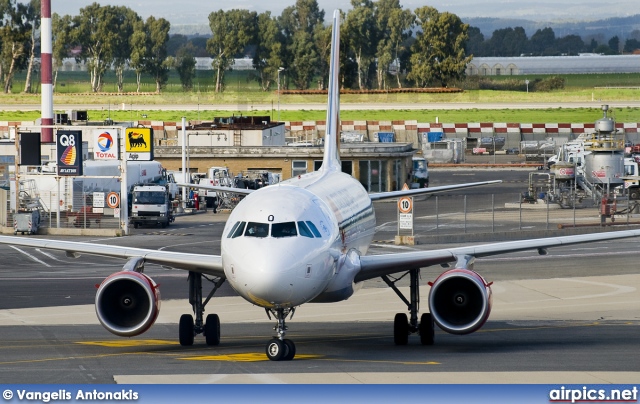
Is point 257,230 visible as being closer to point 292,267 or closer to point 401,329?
point 292,267

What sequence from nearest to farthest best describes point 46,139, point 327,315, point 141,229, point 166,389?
point 166,389 → point 327,315 → point 141,229 → point 46,139

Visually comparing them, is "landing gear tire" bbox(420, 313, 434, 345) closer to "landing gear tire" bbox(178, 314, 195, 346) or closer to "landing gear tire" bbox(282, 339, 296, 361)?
"landing gear tire" bbox(282, 339, 296, 361)

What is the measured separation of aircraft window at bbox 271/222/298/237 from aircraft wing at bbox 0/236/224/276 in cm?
281

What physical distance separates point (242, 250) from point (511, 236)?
1535 inches

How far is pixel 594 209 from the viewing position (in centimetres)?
7450

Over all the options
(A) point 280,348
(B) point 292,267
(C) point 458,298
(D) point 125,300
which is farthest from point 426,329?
(D) point 125,300

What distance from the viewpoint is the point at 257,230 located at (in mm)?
23703

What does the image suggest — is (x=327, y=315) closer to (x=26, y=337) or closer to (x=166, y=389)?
(x=26, y=337)

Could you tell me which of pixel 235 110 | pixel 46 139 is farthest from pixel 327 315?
pixel 235 110

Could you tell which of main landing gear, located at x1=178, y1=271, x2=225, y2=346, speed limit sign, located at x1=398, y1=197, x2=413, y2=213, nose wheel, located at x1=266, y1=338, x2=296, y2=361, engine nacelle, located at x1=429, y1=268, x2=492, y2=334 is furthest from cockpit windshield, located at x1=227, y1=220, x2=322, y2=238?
speed limit sign, located at x1=398, y1=197, x2=413, y2=213

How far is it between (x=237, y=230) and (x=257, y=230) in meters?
0.54

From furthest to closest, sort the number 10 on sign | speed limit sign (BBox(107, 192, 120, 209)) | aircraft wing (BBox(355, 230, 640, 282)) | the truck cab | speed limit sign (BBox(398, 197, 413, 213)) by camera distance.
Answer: the truck cab → speed limit sign (BBox(107, 192, 120, 209)) → the number 10 on sign → speed limit sign (BBox(398, 197, 413, 213)) → aircraft wing (BBox(355, 230, 640, 282))

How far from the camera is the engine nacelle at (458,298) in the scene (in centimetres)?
2588

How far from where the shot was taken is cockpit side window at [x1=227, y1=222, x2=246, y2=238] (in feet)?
78.5
